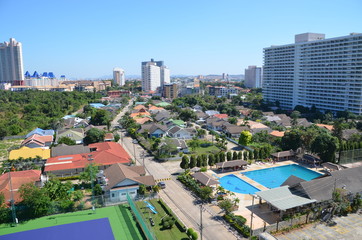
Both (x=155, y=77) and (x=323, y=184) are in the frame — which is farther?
(x=155, y=77)

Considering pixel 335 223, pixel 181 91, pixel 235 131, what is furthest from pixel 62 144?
pixel 181 91

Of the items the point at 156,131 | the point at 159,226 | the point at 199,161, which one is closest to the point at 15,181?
the point at 159,226

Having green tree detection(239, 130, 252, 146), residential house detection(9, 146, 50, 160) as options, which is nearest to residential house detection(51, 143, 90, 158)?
residential house detection(9, 146, 50, 160)

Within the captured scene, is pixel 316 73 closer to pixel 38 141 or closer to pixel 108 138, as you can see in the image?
pixel 108 138

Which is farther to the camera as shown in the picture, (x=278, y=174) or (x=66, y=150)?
(x=66, y=150)

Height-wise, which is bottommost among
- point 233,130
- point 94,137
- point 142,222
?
point 142,222

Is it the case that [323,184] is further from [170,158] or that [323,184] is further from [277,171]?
[170,158]

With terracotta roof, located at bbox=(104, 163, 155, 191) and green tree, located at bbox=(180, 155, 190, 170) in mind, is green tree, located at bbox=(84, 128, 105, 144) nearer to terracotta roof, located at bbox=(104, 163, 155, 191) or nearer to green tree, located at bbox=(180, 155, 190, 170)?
terracotta roof, located at bbox=(104, 163, 155, 191)

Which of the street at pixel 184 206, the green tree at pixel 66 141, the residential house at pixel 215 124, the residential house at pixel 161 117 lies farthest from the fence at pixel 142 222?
the residential house at pixel 161 117
